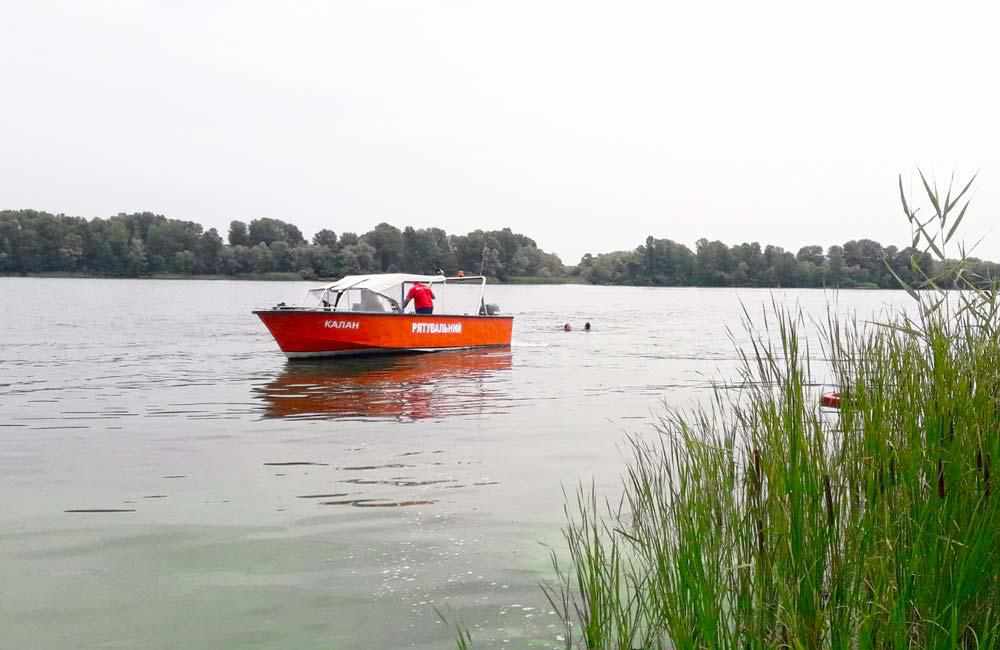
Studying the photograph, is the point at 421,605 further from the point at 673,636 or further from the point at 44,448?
the point at 44,448

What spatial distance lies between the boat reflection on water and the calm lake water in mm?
117

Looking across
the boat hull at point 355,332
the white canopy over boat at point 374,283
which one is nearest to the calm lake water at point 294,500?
the boat hull at point 355,332

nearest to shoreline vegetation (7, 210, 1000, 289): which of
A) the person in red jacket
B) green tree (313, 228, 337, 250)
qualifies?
green tree (313, 228, 337, 250)

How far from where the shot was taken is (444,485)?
9.38 metres

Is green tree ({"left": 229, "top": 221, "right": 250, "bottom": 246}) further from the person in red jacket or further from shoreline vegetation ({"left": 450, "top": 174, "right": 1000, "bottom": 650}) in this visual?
shoreline vegetation ({"left": 450, "top": 174, "right": 1000, "bottom": 650})

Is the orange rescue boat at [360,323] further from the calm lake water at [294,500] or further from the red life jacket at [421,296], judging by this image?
the calm lake water at [294,500]

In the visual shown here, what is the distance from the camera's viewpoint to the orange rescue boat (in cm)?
2366

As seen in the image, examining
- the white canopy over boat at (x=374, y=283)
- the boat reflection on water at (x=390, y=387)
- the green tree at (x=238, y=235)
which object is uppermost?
the green tree at (x=238, y=235)

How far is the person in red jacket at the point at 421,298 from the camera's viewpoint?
25281 millimetres

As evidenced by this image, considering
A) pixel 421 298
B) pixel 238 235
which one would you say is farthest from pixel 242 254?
pixel 421 298

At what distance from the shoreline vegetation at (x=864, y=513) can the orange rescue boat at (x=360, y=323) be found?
20.3 meters

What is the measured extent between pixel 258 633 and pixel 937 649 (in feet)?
12.3

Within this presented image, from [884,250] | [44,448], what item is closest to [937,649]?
[884,250]

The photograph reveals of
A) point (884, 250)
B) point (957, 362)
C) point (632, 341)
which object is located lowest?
point (632, 341)
